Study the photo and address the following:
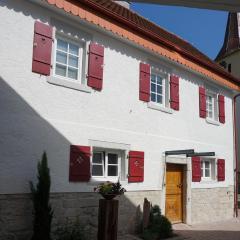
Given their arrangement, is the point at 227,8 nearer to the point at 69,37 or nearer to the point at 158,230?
the point at 69,37

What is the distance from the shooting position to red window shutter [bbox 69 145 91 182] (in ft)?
26.0

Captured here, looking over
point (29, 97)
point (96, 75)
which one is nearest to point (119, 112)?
point (96, 75)

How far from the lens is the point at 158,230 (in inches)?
364

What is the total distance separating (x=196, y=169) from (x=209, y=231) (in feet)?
6.46

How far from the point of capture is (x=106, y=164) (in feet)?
29.8

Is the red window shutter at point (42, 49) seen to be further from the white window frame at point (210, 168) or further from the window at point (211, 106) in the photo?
the window at point (211, 106)

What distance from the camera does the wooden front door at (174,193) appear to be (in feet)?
35.9

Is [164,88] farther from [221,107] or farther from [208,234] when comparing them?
[208,234]

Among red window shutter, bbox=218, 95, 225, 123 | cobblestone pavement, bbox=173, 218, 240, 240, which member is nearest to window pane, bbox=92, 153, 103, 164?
cobblestone pavement, bbox=173, 218, 240, 240

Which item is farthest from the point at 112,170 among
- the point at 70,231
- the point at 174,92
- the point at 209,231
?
the point at 209,231

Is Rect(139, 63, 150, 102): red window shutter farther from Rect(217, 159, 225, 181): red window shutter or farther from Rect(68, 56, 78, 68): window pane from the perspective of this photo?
Rect(217, 159, 225, 181): red window shutter

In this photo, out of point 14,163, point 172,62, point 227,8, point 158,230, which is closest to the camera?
point 227,8

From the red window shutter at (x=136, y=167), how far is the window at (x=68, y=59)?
93.0 inches

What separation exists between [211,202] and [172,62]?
15.5 ft
